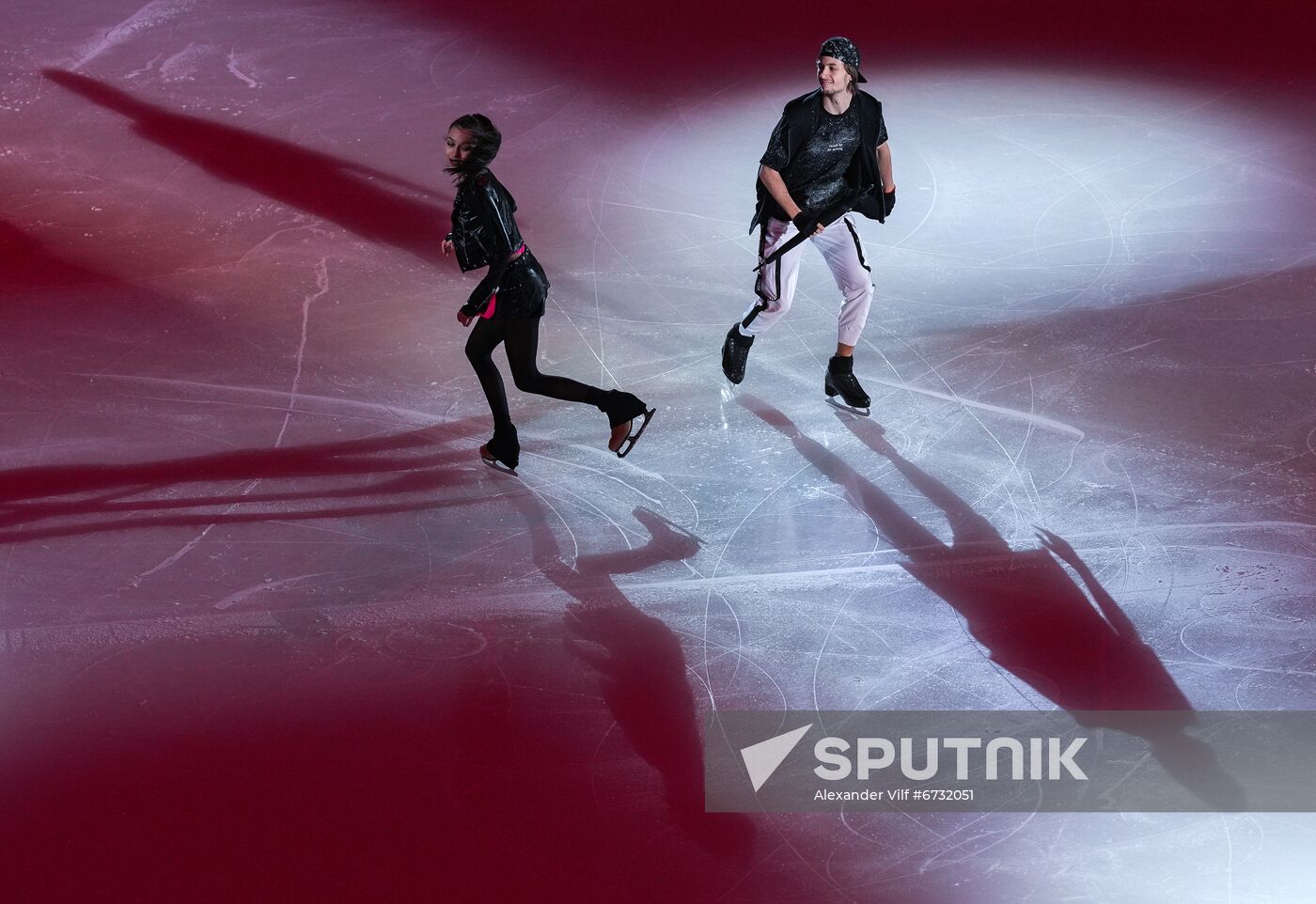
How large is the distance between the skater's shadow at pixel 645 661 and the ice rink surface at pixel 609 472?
0.04 feet

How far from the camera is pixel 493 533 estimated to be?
182 inches

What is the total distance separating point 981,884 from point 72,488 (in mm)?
3682

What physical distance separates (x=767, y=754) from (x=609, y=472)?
5.48ft

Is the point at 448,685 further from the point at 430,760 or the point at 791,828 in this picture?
the point at 791,828

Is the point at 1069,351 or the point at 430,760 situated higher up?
the point at 1069,351

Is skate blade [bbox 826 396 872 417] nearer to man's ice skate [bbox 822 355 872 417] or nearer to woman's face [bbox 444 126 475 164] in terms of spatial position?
man's ice skate [bbox 822 355 872 417]

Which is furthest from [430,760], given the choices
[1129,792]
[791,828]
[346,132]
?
[346,132]

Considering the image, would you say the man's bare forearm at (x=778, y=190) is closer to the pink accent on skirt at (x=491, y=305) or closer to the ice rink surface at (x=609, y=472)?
the ice rink surface at (x=609, y=472)

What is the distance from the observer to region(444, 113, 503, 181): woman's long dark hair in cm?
436

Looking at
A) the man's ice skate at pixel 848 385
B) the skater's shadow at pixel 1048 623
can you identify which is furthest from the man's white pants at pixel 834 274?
the skater's shadow at pixel 1048 623

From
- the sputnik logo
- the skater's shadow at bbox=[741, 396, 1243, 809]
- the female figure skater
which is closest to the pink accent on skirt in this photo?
the female figure skater

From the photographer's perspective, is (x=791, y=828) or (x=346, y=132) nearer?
(x=791, y=828)

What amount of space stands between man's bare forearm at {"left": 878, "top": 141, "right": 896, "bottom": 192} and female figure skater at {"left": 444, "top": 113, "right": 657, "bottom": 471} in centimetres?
134

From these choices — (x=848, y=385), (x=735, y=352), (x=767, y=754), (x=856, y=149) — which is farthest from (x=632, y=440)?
(x=767, y=754)
